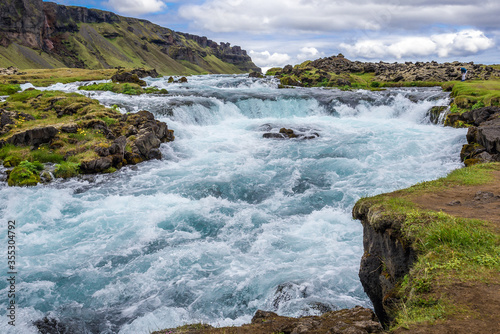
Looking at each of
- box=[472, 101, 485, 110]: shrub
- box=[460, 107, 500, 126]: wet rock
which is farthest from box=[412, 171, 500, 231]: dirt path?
box=[472, 101, 485, 110]: shrub

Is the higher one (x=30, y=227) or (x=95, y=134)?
(x=95, y=134)

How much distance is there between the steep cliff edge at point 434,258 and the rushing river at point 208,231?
2.59 meters

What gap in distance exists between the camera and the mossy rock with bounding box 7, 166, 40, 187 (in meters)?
18.2

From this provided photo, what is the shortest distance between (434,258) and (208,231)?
978 centimetres

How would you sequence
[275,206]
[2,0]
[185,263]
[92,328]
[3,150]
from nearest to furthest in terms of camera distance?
1. [92,328]
2. [185,263]
3. [275,206]
4. [3,150]
5. [2,0]

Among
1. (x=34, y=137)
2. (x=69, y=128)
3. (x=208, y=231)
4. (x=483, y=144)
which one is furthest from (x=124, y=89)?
(x=483, y=144)

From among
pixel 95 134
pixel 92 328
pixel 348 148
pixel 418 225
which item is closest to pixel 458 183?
pixel 418 225

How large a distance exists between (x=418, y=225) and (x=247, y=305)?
5.44 meters

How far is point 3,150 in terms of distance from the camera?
21.1 m

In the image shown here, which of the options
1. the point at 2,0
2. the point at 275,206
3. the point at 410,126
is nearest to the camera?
the point at 275,206

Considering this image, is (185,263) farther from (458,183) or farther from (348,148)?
(348,148)

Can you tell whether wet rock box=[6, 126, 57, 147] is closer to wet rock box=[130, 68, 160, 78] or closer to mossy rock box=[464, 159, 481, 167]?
mossy rock box=[464, 159, 481, 167]

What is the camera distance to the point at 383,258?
25.0 ft

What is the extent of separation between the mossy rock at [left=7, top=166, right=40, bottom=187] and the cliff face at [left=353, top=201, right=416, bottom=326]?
18244 mm
